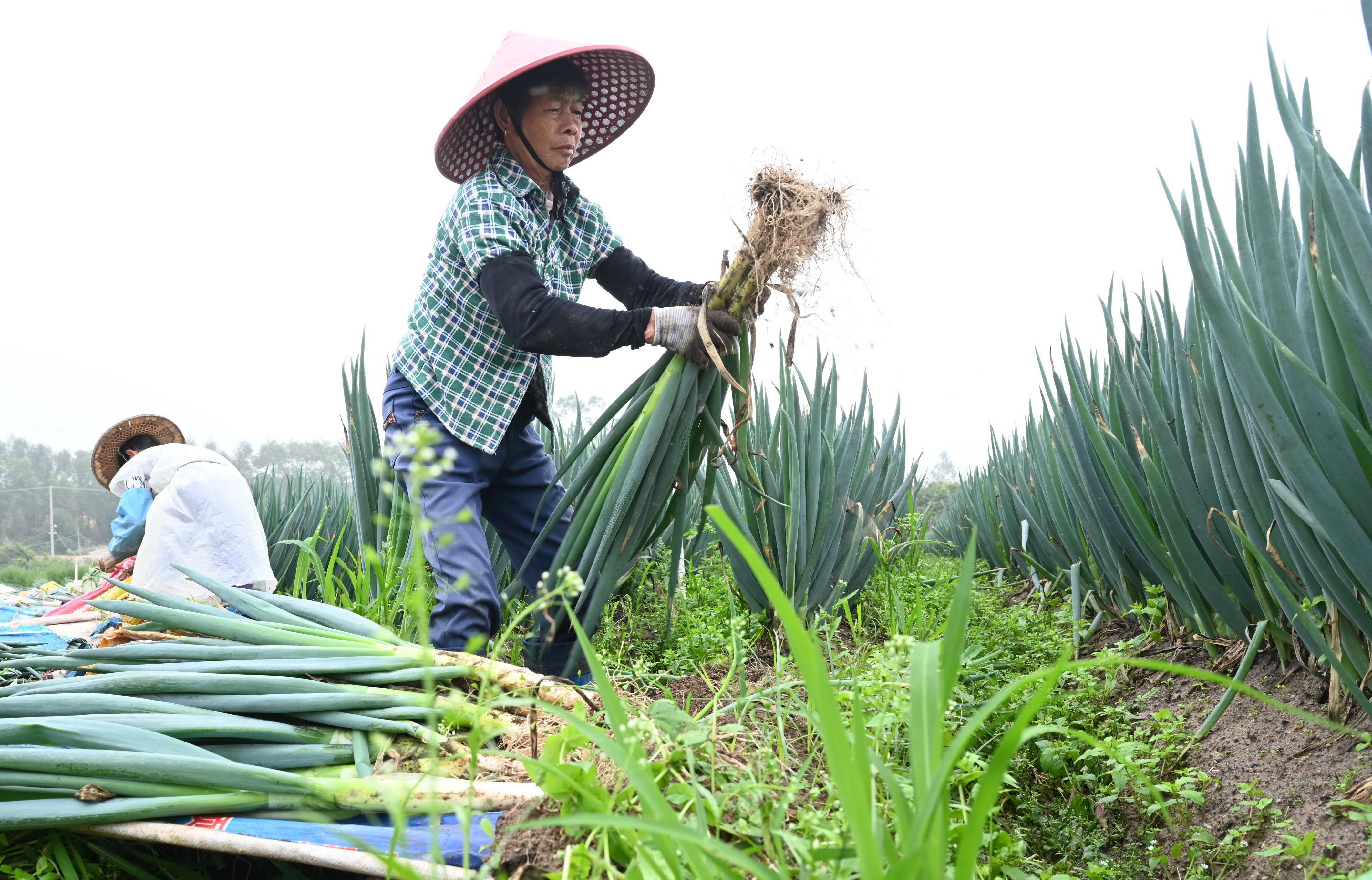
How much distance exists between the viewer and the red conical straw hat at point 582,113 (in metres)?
2.13

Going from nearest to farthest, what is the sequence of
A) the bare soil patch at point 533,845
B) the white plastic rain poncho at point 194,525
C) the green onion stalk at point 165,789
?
the bare soil patch at point 533,845
the green onion stalk at point 165,789
the white plastic rain poncho at point 194,525

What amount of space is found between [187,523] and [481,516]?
1744 mm

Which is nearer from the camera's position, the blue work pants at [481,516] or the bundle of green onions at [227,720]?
the bundle of green onions at [227,720]

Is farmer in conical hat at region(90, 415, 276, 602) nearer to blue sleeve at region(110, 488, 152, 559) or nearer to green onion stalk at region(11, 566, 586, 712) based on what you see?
blue sleeve at region(110, 488, 152, 559)

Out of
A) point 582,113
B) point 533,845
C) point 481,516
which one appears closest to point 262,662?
point 533,845

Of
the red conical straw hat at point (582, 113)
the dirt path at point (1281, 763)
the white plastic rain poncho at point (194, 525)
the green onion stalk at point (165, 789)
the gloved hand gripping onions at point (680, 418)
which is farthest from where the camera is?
the white plastic rain poncho at point (194, 525)

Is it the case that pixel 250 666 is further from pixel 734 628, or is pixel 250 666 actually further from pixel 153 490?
pixel 153 490

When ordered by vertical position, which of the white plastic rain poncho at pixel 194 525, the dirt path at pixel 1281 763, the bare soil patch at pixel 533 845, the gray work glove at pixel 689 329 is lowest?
the dirt path at pixel 1281 763

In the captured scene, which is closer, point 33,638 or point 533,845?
point 533,845

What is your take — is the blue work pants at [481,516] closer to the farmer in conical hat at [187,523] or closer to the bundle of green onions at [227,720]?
the bundle of green onions at [227,720]

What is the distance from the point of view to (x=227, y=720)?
1.08 m

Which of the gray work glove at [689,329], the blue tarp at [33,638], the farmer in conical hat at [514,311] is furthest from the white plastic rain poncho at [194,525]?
the gray work glove at [689,329]

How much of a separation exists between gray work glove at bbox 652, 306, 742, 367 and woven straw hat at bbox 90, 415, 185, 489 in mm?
3346

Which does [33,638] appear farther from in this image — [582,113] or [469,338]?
[582,113]
